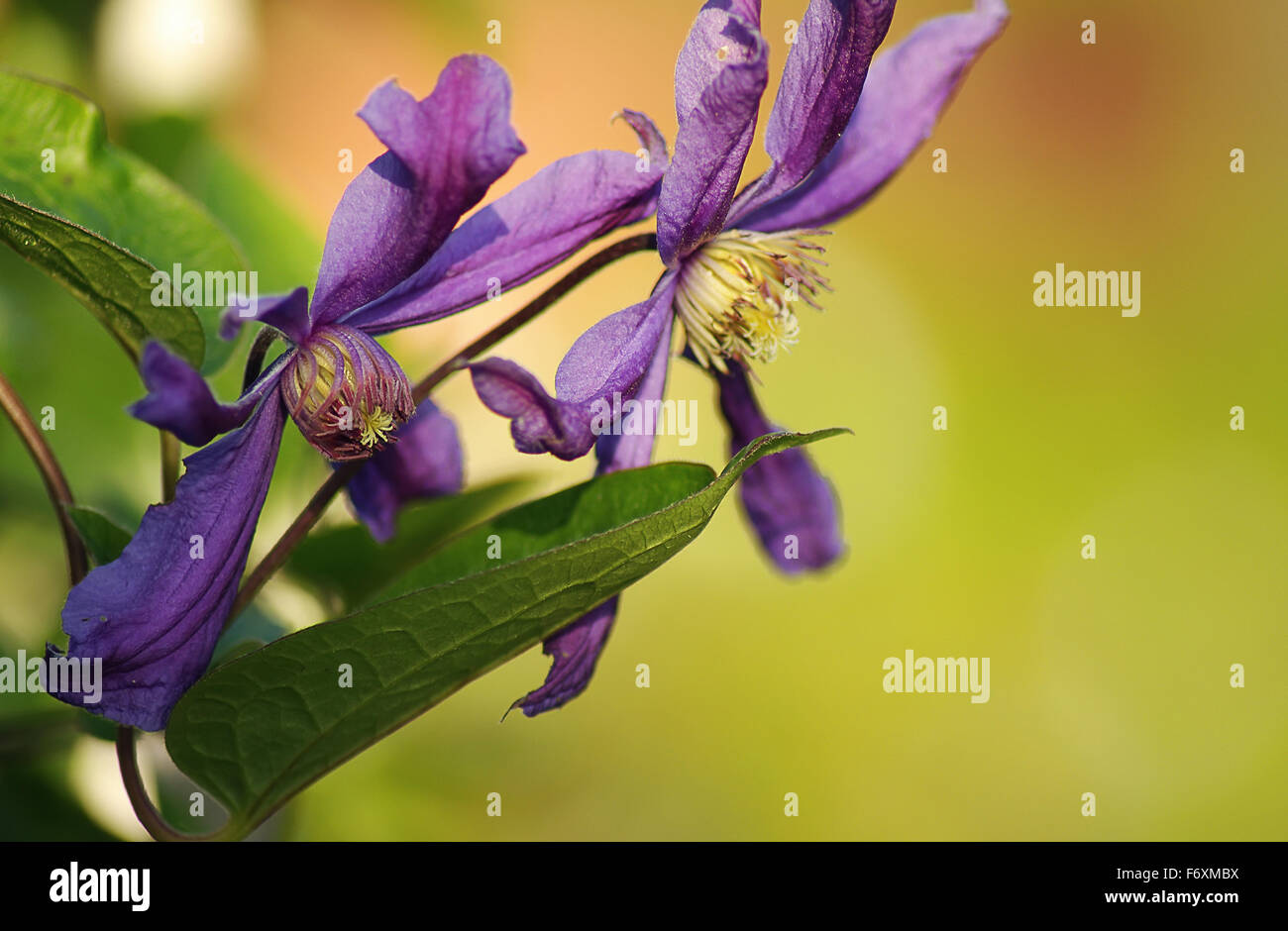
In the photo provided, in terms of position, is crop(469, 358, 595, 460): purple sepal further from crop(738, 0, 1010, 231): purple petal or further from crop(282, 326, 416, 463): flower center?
crop(738, 0, 1010, 231): purple petal

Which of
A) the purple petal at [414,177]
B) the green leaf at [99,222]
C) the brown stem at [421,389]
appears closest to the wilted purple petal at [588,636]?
the brown stem at [421,389]

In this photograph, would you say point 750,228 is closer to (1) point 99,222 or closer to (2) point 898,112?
(2) point 898,112

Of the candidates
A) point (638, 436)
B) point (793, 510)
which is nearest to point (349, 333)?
point (638, 436)

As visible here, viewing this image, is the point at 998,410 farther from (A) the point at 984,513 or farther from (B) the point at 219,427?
(B) the point at 219,427

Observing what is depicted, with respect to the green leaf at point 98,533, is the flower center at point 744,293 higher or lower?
higher

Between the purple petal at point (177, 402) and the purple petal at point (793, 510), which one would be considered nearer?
the purple petal at point (177, 402)

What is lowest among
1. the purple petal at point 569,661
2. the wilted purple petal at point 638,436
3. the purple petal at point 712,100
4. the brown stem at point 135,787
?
the brown stem at point 135,787

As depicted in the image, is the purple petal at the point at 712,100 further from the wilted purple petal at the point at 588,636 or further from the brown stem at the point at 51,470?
the brown stem at the point at 51,470
